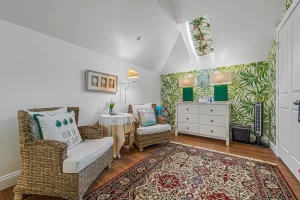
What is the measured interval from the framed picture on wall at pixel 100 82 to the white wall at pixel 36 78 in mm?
98

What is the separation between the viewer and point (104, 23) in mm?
2215

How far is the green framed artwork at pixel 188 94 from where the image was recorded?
3.93 m

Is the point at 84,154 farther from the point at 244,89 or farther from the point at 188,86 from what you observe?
the point at 244,89

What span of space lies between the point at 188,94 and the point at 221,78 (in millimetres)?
1013

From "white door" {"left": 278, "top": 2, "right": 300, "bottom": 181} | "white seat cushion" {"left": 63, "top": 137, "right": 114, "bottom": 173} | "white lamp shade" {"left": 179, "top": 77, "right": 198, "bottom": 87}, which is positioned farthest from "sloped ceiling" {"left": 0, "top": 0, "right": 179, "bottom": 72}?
"white door" {"left": 278, "top": 2, "right": 300, "bottom": 181}

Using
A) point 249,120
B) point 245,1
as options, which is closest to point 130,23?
point 245,1

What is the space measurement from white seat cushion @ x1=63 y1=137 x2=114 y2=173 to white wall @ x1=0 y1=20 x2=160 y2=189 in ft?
2.61

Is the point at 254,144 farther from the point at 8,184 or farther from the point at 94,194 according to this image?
the point at 8,184

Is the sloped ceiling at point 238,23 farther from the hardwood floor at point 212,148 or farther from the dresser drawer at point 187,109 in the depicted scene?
the hardwood floor at point 212,148

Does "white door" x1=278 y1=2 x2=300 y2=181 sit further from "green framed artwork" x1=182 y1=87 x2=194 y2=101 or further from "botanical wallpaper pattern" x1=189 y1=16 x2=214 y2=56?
"green framed artwork" x1=182 y1=87 x2=194 y2=101

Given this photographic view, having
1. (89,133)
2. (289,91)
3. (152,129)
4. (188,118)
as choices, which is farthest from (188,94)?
(89,133)

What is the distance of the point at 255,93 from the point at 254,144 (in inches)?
46.8

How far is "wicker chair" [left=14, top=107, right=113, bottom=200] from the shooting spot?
1227mm

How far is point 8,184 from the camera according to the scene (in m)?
1.53
